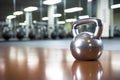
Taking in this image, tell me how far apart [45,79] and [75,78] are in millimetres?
62

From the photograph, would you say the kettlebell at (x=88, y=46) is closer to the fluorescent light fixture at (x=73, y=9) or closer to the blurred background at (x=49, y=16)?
the blurred background at (x=49, y=16)

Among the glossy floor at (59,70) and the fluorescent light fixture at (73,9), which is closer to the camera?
the glossy floor at (59,70)

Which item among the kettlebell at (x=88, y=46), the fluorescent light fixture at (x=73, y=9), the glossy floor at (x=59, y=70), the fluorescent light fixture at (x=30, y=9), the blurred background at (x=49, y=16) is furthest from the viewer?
the fluorescent light fixture at (x=73, y=9)

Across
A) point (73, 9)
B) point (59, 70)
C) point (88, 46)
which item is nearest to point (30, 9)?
point (73, 9)

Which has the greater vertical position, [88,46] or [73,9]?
[73,9]

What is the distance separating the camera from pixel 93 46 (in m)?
0.82

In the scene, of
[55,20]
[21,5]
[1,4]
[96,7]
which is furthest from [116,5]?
[1,4]

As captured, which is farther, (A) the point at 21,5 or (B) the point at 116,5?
(B) the point at 116,5

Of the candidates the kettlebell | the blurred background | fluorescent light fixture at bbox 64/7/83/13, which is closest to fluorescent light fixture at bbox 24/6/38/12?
the blurred background

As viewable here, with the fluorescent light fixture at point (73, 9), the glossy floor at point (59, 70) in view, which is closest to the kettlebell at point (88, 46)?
the glossy floor at point (59, 70)

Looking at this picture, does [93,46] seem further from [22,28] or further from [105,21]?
[105,21]

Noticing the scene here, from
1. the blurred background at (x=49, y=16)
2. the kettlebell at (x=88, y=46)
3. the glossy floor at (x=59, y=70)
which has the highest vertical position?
the blurred background at (x=49, y=16)

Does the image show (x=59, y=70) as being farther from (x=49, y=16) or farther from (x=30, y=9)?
(x=49, y=16)

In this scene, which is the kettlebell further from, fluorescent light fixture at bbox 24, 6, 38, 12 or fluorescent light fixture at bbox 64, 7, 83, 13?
fluorescent light fixture at bbox 64, 7, 83, 13
